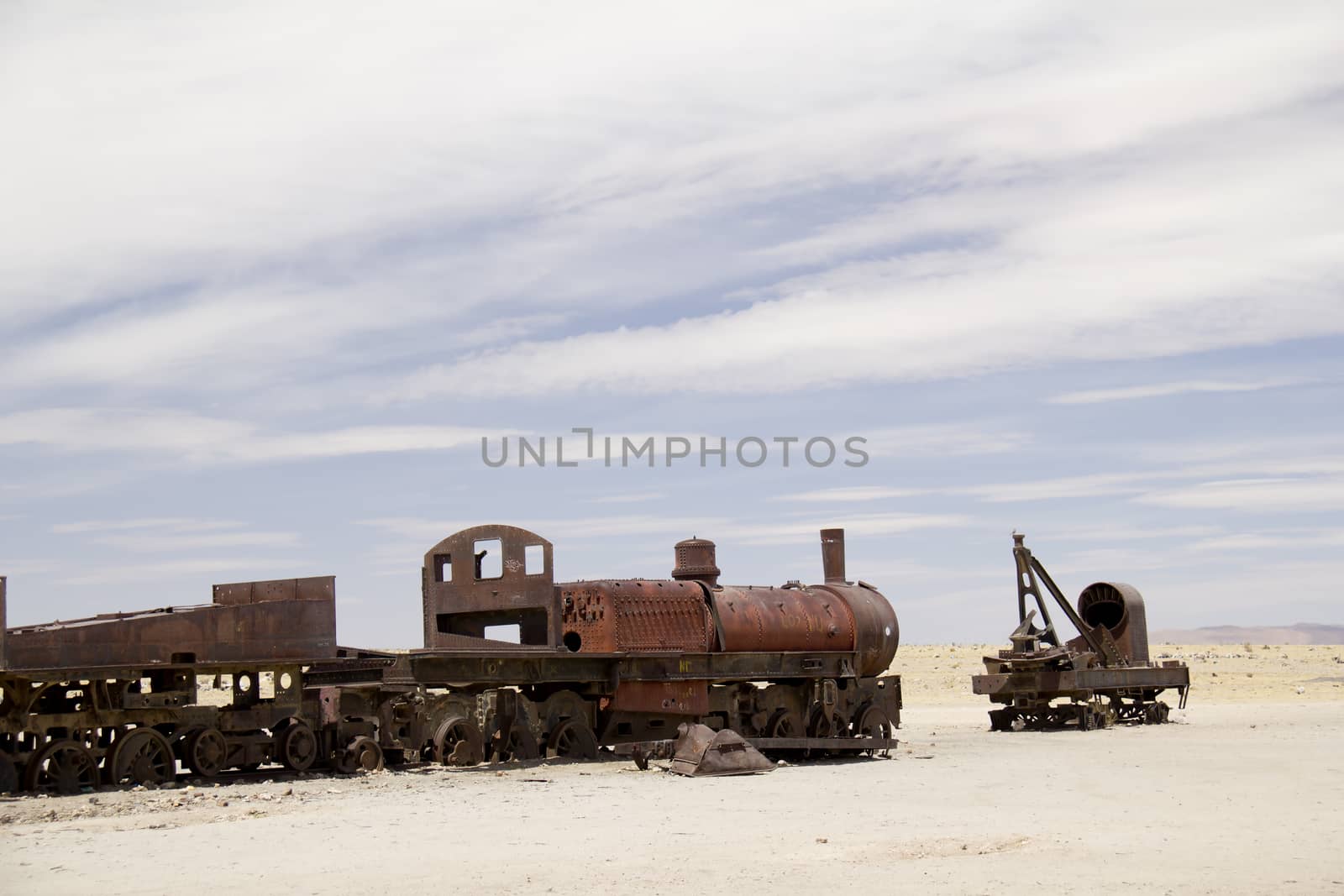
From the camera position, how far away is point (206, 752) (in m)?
17.8

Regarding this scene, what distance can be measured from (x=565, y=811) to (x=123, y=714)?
548 centimetres

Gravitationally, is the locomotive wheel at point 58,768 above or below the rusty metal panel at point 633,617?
below

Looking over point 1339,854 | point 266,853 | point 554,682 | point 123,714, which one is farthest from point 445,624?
point 1339,854

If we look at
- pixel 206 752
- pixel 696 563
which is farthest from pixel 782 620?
pixel 206 752

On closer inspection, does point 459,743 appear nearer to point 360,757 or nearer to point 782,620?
point 360,757

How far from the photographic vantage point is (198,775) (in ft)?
58.7

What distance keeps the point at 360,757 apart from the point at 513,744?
2.29m

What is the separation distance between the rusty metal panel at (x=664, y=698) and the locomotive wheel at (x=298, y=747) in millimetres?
4617

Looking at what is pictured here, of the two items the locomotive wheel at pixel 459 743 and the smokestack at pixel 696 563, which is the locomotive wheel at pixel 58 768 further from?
the smokestack at pixel 696 563

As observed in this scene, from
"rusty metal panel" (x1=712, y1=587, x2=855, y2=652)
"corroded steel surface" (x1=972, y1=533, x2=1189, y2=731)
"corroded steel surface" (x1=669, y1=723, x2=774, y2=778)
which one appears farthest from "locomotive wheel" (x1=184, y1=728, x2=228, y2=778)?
"corroded steel surface" (x1=972, y1=533, x2=1189, y2=731)

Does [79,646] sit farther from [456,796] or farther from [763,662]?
[763,662]

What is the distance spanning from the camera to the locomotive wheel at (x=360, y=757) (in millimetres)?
18922

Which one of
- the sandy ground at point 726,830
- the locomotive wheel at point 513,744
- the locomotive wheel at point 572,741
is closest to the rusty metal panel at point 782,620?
the sandy ground at point 726,830

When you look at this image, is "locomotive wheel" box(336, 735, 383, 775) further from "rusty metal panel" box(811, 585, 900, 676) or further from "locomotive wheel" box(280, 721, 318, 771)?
"rusty metal panel" box(811, 585, 900, 676)
